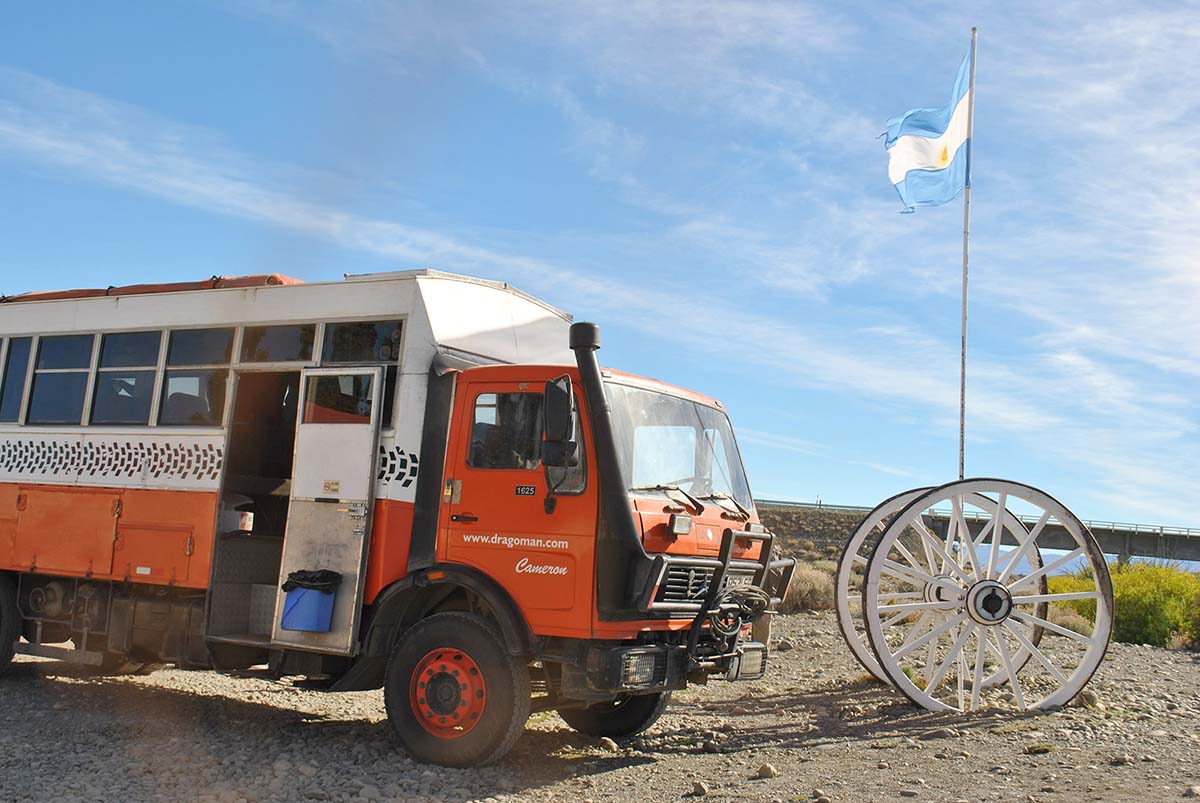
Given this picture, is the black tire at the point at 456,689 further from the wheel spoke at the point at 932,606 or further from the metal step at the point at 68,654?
the wheel spoke at the point at 932,606

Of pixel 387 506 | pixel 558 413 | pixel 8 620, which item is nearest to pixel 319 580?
pixel 387 506

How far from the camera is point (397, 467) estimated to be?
831 centimetres

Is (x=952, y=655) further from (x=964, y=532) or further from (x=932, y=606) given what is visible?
(x=964, y=532)

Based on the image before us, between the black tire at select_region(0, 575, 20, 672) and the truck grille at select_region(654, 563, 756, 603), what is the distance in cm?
687

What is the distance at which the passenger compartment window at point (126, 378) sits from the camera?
32.8 ft

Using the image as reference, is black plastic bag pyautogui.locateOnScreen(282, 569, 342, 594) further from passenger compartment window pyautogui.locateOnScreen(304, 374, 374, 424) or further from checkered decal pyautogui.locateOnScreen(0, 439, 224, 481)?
checkered decal pyautogui.locateOnScreen(0, 439, 224, 481)

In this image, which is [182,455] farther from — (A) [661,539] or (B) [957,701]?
(B) [957,701]

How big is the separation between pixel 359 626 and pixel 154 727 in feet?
7.54

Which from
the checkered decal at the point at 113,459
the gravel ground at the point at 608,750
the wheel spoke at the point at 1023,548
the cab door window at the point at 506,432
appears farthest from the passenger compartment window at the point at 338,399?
the wheel spoke at the point at 1023,548

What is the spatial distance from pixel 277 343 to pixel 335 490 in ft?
5.09

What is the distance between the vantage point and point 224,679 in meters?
12.3

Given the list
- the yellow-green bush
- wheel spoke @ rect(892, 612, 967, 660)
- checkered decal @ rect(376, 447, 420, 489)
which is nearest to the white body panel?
checkered decal @ rect(376, 447, 420, 489)

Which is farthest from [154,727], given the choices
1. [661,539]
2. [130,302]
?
[661,539]

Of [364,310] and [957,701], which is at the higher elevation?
[364,310]
